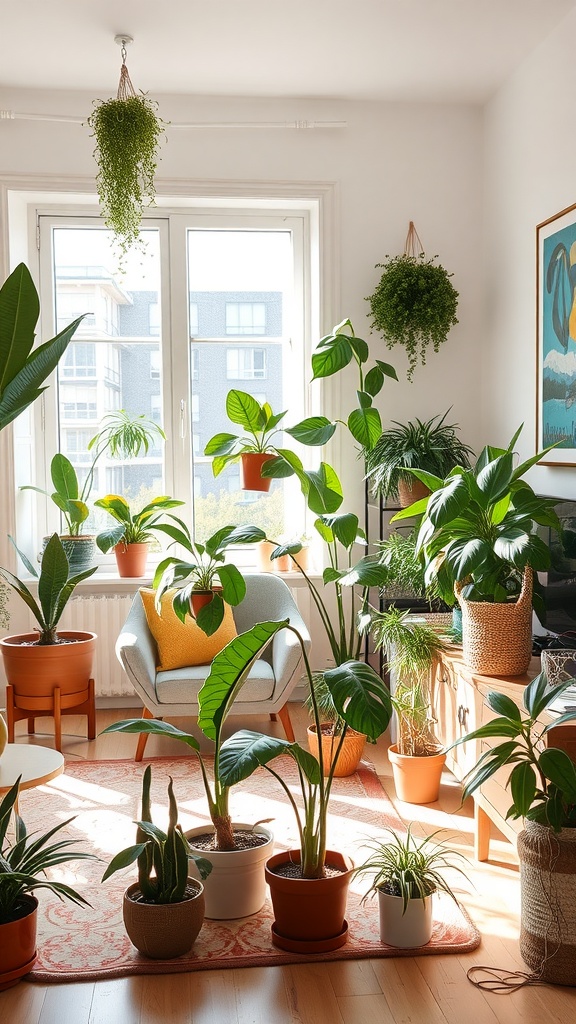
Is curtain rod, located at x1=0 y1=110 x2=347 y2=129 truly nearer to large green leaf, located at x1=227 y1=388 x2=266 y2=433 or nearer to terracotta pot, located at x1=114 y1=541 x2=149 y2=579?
large green leaf, located at x1=227 y1=388 x2=266 y2=433

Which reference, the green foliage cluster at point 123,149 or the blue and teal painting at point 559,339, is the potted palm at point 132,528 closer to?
the green foliage cluster at point 123,149

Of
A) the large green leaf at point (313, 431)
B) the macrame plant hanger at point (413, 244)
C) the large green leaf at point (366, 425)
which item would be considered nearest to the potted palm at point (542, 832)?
the large green leaf at point (313, 431)

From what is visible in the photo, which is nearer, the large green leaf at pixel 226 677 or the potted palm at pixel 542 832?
the potted palm at pixel 542 832

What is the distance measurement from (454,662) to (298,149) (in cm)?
286

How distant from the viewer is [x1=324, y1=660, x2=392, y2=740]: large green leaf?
2.27m

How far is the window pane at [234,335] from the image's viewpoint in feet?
16.9

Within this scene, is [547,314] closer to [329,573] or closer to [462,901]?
[329,573]

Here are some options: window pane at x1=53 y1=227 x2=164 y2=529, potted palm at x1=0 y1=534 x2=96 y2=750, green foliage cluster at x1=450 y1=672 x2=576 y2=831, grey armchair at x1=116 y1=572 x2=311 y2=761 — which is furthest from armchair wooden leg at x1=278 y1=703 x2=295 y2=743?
green foliage cluster at x1=450 y1=672 x2=576 y2=831

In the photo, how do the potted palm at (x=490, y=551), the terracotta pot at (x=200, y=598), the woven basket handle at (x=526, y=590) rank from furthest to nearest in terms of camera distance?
the terracotta pot at (x=200, y=598)
the woven basket handle at (x=526, y=590)
the potted palm at (x=490, y=551)

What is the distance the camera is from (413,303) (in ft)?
15.2

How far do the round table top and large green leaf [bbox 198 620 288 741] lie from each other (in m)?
0.55

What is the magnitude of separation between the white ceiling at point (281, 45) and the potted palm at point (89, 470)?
165 centimetres

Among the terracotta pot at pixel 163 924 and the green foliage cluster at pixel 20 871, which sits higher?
the green foliage cluster at pixel 20 871

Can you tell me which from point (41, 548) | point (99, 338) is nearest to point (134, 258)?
point (99, 338)
